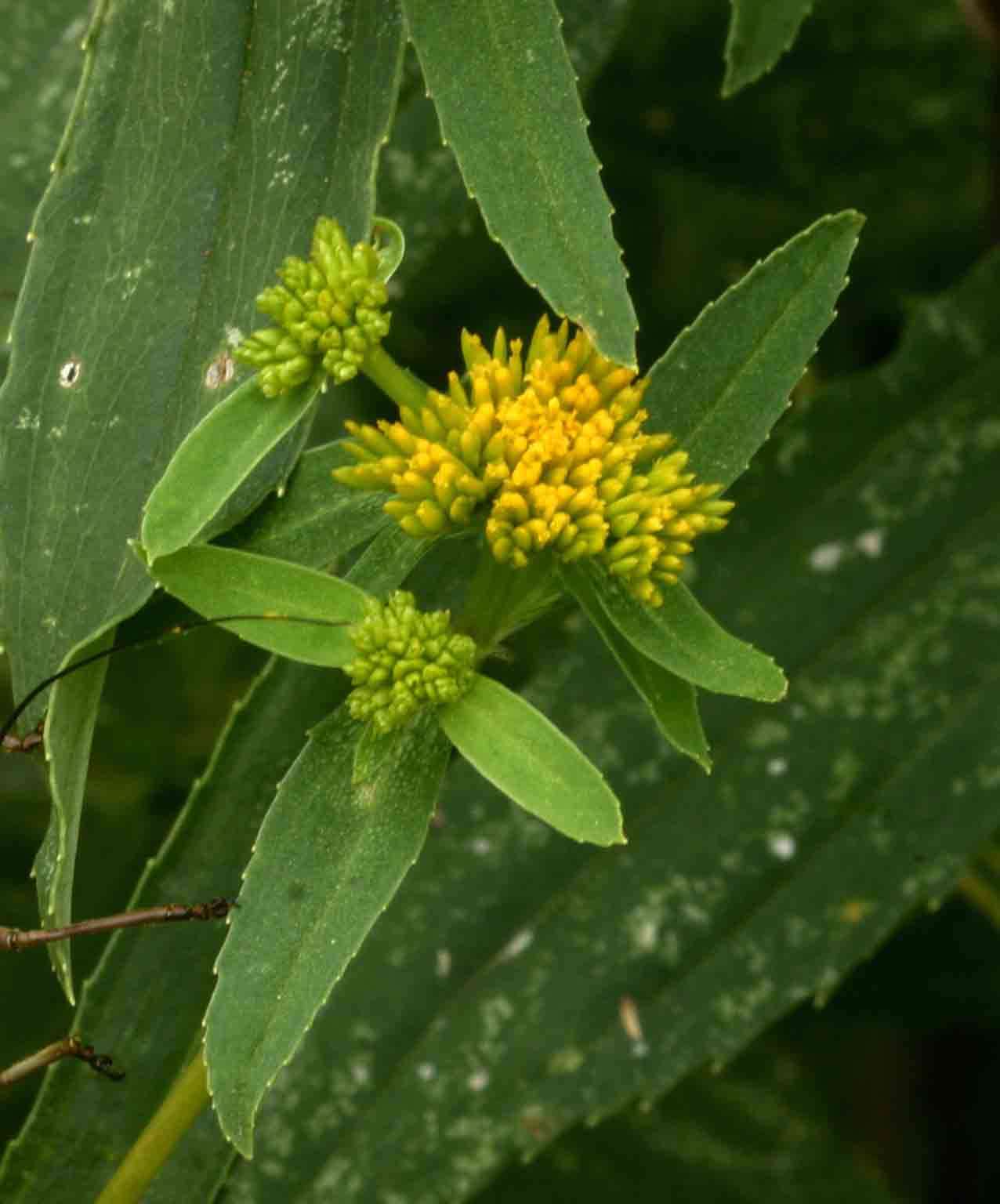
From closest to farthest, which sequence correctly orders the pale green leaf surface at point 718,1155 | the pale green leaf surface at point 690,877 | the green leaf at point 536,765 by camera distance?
the green leaf at point 536,765, the pale green leaf surface at point 690,877, the pale green leaf surface at point 718,1155

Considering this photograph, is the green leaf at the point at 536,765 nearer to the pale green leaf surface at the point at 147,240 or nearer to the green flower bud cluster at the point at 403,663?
the green flower bud cluster at the point at 403,663

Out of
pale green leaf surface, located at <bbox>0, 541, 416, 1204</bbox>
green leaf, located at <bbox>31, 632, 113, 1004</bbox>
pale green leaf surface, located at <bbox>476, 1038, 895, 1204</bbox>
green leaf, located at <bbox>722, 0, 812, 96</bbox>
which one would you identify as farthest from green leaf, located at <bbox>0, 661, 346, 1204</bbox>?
pale green leaf surface, located at <bbox>476, 1038, 895, 1204</bbox>

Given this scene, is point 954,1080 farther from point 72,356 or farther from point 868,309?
point 72,356

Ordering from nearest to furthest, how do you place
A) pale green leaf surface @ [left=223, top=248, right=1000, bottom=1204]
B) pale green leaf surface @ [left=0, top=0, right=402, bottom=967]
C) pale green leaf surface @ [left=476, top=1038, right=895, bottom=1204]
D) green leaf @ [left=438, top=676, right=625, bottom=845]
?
green leaf @ [left=438, top=676, right=625, bottom=845] → pale green leaf surface @ [left=0, top=0, right=402, bottom=967] → pale green leaf surface @ [left=223, top=248, right=1000, bottom=1204] → pale green leaf surface @ [left=476, top=1038, right=895, bottom=1204]

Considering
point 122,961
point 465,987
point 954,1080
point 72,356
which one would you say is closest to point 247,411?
point 72,356

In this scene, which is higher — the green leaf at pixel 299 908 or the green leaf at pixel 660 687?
the green leaf at pixel 660 687

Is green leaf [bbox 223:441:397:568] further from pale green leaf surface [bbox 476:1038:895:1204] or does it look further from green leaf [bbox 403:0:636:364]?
pale green leaf surface [bbox 476:1038:895:1204]

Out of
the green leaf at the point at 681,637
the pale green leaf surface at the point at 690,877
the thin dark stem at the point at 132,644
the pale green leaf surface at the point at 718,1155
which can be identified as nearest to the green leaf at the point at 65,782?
the thin dark stem at the point at 132,644
